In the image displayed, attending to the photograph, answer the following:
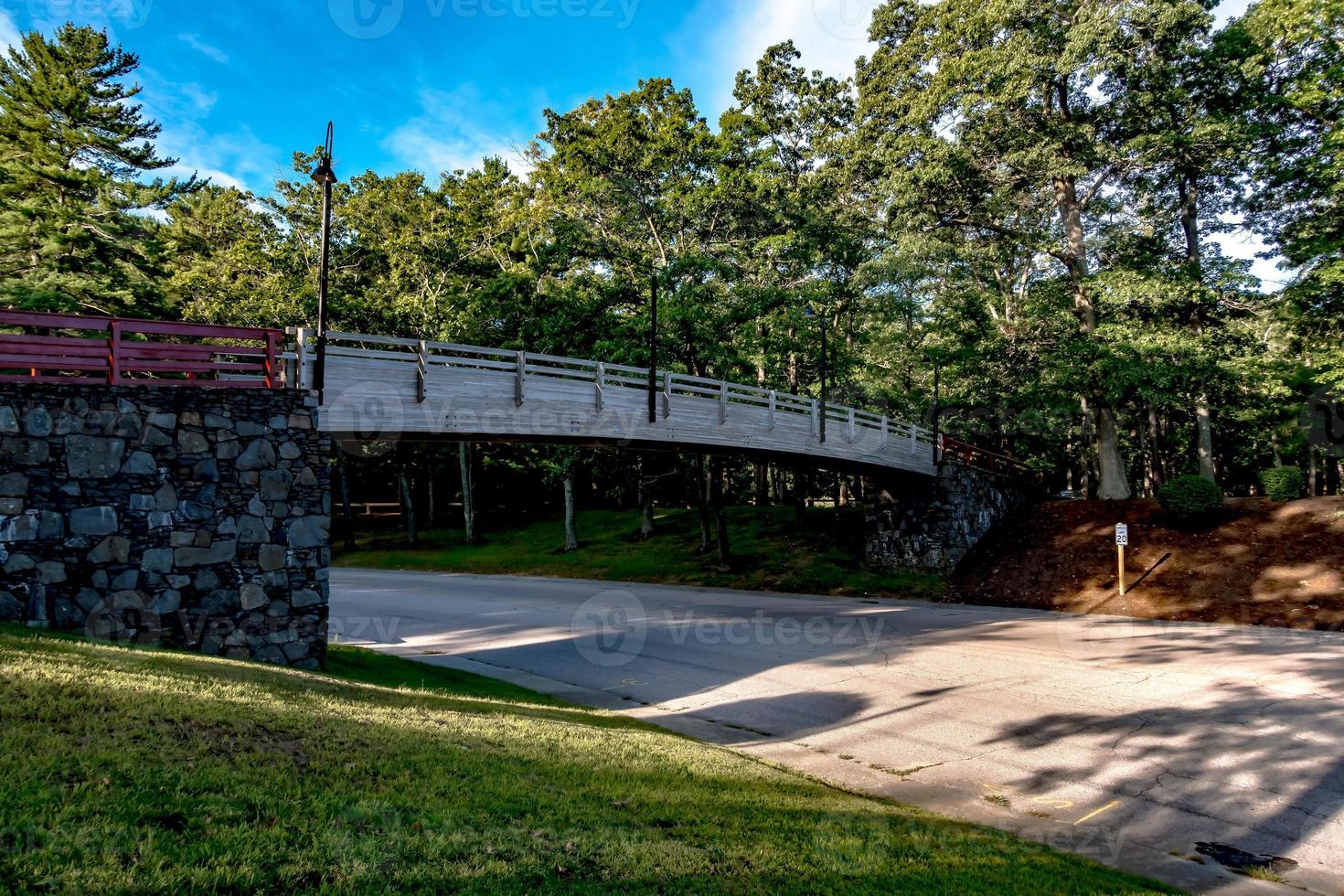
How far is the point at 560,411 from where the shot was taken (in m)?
16.8

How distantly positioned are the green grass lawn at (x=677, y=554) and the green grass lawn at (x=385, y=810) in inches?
782

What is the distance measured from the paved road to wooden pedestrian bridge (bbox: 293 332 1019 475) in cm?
462

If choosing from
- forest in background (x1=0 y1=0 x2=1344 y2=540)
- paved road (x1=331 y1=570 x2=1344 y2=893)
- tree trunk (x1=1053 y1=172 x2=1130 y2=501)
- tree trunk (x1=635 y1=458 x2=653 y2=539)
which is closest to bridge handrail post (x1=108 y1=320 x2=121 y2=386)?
paved road (x1=331 y1=570 x2=1344 y2=893)

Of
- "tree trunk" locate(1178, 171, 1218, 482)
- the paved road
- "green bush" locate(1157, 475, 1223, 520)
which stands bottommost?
the paved road

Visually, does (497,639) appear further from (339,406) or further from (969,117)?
(969,117)

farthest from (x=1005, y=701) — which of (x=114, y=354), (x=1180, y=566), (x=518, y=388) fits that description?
(x=1180, y=566)

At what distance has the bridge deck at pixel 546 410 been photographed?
13094mm

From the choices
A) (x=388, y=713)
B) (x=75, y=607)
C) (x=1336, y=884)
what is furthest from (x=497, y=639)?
(x=1336, y=884)

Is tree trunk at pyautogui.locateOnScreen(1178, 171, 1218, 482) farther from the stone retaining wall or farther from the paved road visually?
the stone retaining wall

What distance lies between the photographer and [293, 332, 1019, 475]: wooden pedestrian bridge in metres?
13.1

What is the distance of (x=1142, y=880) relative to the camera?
5320mm

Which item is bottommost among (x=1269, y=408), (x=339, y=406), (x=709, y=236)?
(x=339, y=406)

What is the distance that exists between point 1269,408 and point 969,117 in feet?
65.4

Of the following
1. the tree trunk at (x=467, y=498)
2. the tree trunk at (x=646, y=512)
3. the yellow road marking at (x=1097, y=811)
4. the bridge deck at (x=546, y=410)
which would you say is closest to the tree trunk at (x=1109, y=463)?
the bridge deck at (x=546, y=410)
